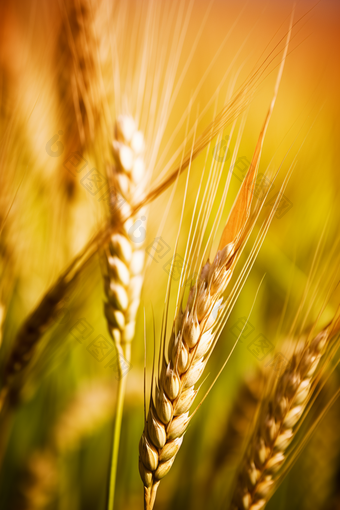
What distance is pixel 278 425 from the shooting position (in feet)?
1.59

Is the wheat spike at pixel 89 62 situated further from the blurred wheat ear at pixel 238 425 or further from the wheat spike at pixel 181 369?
the blurred wheat ear at pixel 238 425

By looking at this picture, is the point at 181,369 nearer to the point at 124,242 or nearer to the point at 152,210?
the point at 124,242

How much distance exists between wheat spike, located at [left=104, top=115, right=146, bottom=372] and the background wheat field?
4 cm

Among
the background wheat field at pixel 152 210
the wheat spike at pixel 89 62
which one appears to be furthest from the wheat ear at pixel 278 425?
the wheat spike at pixel 89 62

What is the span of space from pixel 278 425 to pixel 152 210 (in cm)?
43

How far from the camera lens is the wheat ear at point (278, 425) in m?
0.48

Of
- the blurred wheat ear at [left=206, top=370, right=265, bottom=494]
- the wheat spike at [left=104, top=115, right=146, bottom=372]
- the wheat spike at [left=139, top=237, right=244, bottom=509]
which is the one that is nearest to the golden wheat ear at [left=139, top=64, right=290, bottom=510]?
the wheat spike at [left=139, top=237, right=244, bottom=509]

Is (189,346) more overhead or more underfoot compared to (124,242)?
more underfoot

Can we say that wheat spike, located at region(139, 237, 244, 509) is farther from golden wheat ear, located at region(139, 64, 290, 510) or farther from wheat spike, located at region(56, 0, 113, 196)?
wheat spike, located at region(56, 0, 113, 196)

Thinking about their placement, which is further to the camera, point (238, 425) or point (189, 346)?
point (238, 425)

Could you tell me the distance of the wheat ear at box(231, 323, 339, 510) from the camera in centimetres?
48

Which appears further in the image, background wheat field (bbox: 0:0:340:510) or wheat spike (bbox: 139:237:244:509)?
background wheat field (bbox: 0:0:340:510)

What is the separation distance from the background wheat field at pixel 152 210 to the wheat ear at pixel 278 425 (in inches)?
3.3

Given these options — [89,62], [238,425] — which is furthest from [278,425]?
[89,62]
